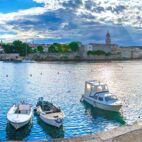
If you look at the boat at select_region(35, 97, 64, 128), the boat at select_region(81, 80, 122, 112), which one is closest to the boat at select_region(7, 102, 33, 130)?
the boat at select_region(35, 97, 64, 128)

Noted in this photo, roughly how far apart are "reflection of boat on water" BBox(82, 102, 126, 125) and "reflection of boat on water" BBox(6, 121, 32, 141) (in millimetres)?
10370

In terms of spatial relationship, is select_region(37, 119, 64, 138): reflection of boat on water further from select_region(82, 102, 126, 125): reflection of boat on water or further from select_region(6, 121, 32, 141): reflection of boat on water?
select_region(82, 102, 126, 125): reflection of boat on water

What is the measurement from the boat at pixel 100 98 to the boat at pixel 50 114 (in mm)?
7813

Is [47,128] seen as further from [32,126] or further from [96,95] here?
[96,95]

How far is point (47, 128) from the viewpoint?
110ft

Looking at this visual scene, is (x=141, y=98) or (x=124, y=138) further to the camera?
(x=141, y=98)

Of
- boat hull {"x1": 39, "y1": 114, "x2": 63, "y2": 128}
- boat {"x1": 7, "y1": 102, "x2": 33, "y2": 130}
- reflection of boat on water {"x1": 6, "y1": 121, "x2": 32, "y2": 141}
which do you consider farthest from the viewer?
boat hull {"x1": 39, "y1": 114, "x2": 63, "y2": 128}

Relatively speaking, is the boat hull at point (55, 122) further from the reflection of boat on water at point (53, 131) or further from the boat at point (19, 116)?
the boat at point (19, 116)

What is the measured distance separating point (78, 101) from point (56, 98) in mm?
4551

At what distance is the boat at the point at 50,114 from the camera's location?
3306 centimetres

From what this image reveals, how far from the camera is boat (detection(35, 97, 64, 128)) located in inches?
1302

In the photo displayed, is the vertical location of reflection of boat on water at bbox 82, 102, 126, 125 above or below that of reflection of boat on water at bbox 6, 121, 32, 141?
below

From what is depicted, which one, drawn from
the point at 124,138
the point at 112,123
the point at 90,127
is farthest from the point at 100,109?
the point at 124,138

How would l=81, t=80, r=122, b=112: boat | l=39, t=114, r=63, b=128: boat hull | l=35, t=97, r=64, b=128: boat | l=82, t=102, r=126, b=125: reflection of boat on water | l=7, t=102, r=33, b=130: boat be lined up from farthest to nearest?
l=81, t=80, r=122, b=112: boat < l=82, t=102, r=126, b=125: reflection of boat on water < l=35, t=97, r=64, b=128: boat < l=39, t=114, r=63, b=128: boat hull < l=7, t=102, r=33, b=130: boat
